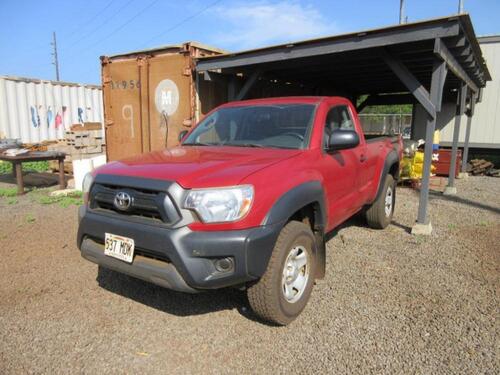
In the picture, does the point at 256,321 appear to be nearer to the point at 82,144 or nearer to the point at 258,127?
the point at 258,127

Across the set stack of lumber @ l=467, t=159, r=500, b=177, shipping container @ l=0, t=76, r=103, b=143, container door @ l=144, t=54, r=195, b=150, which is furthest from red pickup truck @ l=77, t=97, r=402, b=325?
shipping container @ l=0, t=76, r=103, b=143

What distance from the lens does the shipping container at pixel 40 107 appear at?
41.3ft

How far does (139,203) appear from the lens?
2688 millimetres

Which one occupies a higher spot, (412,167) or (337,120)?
(337,120)

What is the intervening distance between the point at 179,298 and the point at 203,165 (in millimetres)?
1391

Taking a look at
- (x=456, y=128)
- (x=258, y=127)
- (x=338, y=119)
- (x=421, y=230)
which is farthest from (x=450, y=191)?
(x=258, y=127)

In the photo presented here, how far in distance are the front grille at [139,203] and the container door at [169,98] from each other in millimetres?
3959

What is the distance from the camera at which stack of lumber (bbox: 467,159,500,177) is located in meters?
12.5

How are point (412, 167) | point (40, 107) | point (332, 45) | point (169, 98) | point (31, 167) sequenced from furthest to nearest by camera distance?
point (40, 107) < point (31, 167) < point (412, 167) < point (169, 98) < point (332, 45)

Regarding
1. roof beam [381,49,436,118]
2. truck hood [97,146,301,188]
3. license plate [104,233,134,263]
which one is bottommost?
license plate [104,233,134,263]

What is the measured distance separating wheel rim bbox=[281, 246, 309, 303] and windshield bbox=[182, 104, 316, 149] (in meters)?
0.98

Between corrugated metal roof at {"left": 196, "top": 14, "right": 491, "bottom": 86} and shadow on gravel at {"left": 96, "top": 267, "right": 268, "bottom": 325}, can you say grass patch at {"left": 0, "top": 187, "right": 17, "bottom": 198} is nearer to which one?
corrugated metal roof at {"left": 196, "top": 14, "right": 491, "bottom": 86}

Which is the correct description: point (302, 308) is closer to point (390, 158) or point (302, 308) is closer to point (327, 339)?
point (327, 339)

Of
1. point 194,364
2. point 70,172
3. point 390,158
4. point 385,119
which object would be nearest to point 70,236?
point 194,364
